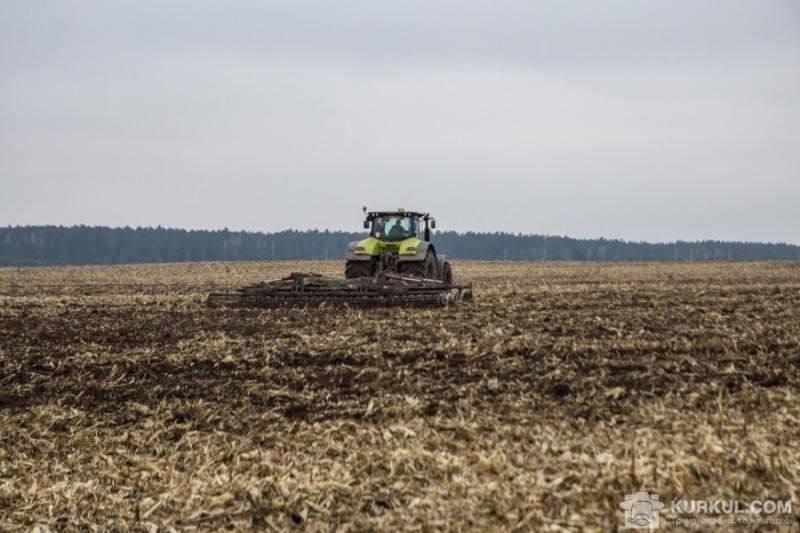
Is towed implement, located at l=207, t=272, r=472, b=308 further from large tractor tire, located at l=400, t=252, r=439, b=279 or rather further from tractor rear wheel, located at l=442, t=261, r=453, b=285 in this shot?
tractor rear wheel, located at l=442, t=261, r=453, b=285

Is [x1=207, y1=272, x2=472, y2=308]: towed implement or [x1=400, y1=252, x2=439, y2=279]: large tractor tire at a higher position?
[x1=400, y1=252, x2=439, y2=279]: large tractor tire

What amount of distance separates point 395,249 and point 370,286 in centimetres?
387

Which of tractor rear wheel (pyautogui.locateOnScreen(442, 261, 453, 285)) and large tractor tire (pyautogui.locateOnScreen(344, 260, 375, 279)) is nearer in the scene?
large tractor tire (pyautogui.locateOnScreen(344, 260, 375, 279))

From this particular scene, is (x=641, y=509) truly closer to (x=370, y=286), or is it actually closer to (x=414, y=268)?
(x=370, y=286)

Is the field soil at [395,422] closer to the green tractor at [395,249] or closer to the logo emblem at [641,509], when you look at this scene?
the logo emblem at [641,509]

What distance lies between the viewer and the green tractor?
2006cm

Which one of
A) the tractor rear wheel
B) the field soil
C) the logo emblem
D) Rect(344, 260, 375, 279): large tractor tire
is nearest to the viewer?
the logo emblem

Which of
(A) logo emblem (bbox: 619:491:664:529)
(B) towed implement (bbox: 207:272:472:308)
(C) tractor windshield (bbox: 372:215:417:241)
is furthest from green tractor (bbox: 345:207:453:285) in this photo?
(A) logo emblem (bbox: 619:491:664:529)

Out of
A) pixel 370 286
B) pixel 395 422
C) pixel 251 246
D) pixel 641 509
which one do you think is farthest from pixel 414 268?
pixel 251 246

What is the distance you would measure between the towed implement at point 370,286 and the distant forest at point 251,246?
316ft

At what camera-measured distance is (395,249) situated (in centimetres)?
2094

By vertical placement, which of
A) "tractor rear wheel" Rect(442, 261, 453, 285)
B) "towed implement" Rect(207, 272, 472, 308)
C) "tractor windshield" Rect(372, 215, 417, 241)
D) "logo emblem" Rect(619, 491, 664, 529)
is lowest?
"logo emblem" Rect(619, 491, 664, 529)

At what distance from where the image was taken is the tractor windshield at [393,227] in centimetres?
2131

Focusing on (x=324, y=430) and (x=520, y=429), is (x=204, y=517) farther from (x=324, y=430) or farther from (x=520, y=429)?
(x=520, y=429)
